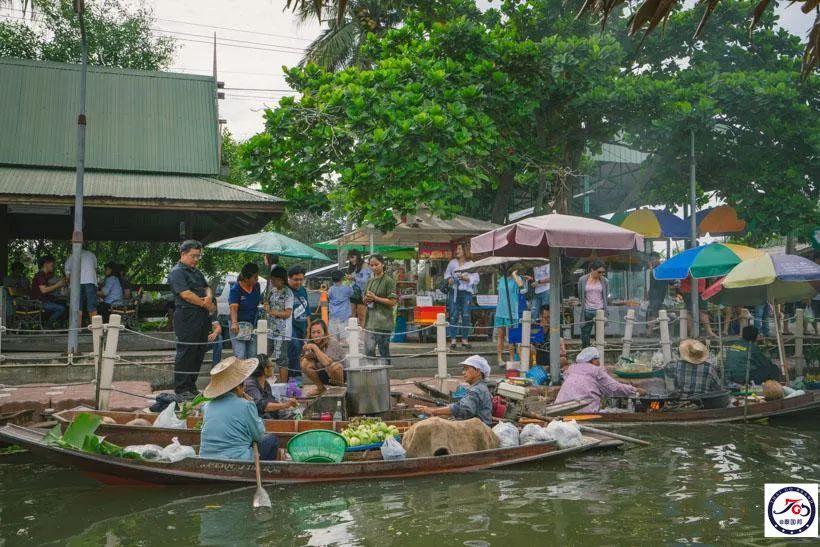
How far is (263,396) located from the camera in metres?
9.15

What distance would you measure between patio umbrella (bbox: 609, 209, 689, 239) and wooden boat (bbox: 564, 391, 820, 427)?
839 centimetres

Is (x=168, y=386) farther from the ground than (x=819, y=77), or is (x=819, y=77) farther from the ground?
(x=819, y=77)

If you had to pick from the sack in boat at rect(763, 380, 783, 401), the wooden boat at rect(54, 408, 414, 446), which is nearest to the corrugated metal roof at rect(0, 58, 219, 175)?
the wooden boat at rect(54, 408, 414, 446)

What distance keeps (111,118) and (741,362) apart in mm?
14462

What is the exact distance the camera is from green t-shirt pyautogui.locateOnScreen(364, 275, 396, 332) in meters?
Result: 12.6

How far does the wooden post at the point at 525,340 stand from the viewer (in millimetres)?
13461

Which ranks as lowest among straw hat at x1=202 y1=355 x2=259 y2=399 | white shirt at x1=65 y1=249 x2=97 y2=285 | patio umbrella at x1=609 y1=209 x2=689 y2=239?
straw hat at x1=202 y1=355 x2=259 y2=399

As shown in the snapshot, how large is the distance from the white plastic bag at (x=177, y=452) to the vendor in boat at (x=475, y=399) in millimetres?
2989

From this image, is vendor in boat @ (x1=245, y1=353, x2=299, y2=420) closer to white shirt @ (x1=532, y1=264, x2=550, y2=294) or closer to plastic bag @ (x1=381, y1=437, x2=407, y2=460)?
plastic bag @ (x1=381, y1=437, x2=407, y2=460)

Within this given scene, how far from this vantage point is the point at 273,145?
1730 cm

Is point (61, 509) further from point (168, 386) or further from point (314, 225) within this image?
point (314, 225)

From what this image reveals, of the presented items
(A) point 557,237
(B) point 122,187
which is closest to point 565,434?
(A) point 557,237

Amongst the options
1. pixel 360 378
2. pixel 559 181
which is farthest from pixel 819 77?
pixel 360 378

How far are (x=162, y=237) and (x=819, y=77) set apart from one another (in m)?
18.1
